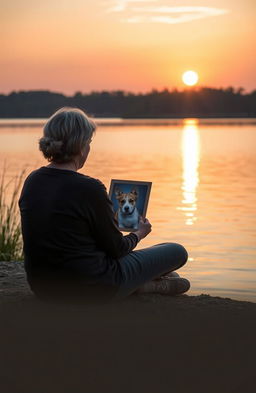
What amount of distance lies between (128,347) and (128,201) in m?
1.20

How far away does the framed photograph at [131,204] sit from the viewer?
5.75m

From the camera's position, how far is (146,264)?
575 cm

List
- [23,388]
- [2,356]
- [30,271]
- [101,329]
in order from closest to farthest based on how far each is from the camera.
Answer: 1. [23,388]
2. [2,356]
3. [101,329]
4. [30,271]

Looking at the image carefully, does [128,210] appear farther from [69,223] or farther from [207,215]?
[207,215]

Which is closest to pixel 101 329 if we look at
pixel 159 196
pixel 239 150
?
pixel 159 196

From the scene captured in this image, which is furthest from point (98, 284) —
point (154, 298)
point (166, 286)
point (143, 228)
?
point (166, 286)

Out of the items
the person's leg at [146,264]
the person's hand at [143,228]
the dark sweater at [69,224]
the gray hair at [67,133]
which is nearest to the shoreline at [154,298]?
the person's leg at [146,264]

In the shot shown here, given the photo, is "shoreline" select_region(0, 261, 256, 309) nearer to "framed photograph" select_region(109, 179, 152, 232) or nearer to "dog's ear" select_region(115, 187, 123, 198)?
"framed photograph" select_region(109, 179, 152, 232)

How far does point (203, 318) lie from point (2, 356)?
1312 millimetres

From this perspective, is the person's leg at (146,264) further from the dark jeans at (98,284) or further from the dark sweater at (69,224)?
the dark sweater at (69,224)

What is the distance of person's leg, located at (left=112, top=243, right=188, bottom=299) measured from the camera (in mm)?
5570

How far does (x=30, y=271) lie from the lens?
5.43 metres

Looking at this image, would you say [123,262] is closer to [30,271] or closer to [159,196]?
[30,271]

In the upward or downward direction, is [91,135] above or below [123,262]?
above
